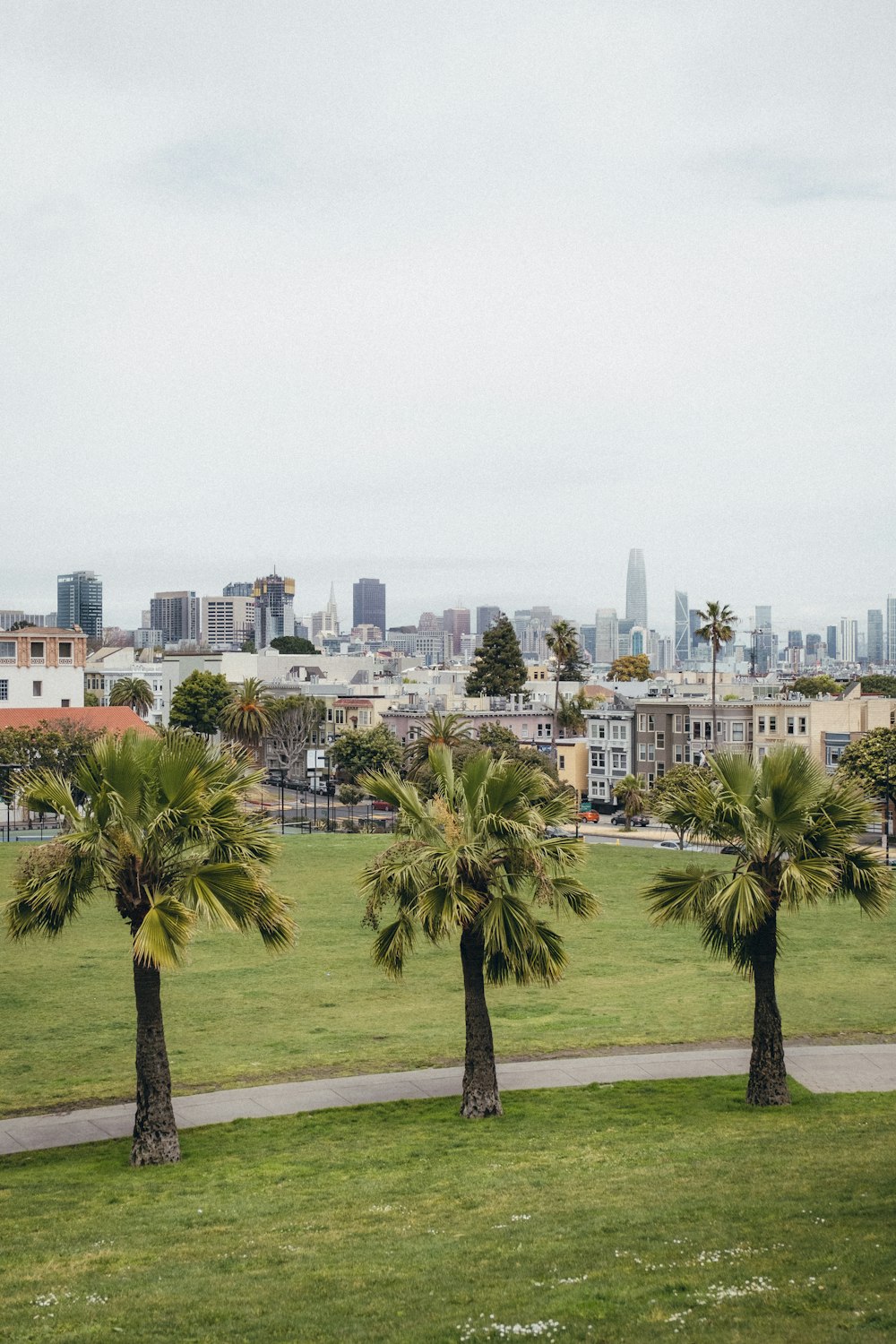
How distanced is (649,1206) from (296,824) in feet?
208

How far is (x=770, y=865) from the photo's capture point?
67.7ft

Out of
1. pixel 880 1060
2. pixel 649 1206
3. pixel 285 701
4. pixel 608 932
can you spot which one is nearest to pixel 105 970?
pixel 608 932

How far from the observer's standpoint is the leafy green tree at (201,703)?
12388 centimetres

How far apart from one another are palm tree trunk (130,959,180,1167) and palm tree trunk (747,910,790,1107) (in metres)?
9.72

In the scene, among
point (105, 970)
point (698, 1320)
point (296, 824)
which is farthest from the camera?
point (296, 824)

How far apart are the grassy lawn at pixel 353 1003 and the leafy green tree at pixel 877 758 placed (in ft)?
124

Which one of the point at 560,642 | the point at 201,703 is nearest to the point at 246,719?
the point at 201,703

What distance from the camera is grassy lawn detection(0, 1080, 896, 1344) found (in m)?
11.1

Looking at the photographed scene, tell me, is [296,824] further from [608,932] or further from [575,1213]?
[575,1213]

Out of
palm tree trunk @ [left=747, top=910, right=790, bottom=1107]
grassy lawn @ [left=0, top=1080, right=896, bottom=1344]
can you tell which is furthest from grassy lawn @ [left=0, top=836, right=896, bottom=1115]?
palm tree trunk @ [left=747, top=910, right=790, bottom=1107]

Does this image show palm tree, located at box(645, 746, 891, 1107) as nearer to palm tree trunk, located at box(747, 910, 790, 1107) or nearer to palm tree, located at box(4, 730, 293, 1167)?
palm tree trunk, located at box(747, 910, 790, 1107)

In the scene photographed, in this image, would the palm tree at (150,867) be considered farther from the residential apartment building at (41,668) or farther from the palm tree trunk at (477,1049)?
the residential apartment building at (41,668)

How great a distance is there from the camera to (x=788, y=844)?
20.8 metres

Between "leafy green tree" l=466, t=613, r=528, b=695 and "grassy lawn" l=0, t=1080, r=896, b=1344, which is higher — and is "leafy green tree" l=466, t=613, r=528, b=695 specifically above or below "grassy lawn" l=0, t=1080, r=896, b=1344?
above
